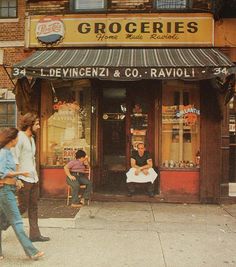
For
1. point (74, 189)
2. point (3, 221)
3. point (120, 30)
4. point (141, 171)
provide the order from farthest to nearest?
point (120, 30) → point (141, 171) → point (74, 189) → point (3, 221)

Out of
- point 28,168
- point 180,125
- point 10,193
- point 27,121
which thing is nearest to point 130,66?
point 180,125

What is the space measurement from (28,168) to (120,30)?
4.92 m

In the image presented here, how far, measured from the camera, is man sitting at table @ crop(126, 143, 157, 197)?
30.9 ft

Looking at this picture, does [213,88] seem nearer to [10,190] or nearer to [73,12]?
[73,12]

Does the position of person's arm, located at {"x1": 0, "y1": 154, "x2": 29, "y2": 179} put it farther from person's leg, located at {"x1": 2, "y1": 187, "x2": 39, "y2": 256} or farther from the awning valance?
the awning valance

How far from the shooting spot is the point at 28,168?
6.01 meters

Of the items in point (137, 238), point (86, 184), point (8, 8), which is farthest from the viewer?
point (8, 8)

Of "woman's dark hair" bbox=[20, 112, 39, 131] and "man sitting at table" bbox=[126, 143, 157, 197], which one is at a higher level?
"woman's dark hair" bbox=[20, 112, 39, 131]

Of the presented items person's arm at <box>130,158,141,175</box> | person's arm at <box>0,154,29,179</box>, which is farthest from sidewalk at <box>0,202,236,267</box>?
person's arm at <box>0,154,29,179</box>

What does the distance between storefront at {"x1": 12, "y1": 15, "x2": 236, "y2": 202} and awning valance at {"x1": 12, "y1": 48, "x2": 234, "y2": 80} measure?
43 millimetres

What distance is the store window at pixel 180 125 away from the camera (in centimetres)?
981

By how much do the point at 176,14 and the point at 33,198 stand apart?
18.8 feet

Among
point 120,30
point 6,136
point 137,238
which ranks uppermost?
point 120,30

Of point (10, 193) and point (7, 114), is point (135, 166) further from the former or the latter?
point (10, 193)
